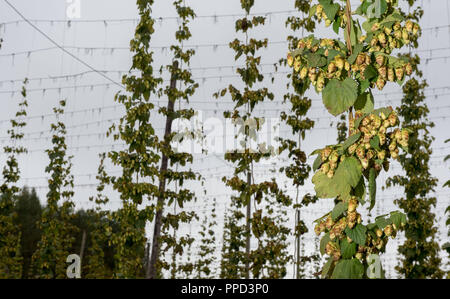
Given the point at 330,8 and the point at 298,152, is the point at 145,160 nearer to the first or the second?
the point at 298,152

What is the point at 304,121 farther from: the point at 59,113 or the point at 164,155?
the point at 59,113

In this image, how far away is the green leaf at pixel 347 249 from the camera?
7.32 feet

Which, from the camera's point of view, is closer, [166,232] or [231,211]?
[166,232]

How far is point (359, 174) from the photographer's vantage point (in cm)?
222

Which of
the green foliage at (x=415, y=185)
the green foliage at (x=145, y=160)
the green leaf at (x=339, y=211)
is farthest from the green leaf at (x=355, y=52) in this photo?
the green foliage at (x=415, y=185)

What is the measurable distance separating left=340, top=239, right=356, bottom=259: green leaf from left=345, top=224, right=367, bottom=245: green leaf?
0.16 feet

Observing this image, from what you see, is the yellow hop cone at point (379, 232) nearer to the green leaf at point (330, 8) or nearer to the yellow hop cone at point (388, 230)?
the yellow hop cone at point (388, 230)

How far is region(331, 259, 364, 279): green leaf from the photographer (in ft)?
7.16

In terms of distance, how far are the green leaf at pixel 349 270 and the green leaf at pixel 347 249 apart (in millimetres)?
29

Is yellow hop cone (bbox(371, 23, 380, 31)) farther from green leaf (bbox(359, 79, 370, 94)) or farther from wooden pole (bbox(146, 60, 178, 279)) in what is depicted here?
wooden pole (bbox(146, 60, 178, 279))

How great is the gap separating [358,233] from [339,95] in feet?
2.24

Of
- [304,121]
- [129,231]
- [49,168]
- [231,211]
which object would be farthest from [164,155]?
[231,211]

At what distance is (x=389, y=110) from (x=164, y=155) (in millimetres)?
8535

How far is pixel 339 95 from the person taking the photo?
2.28 metres
